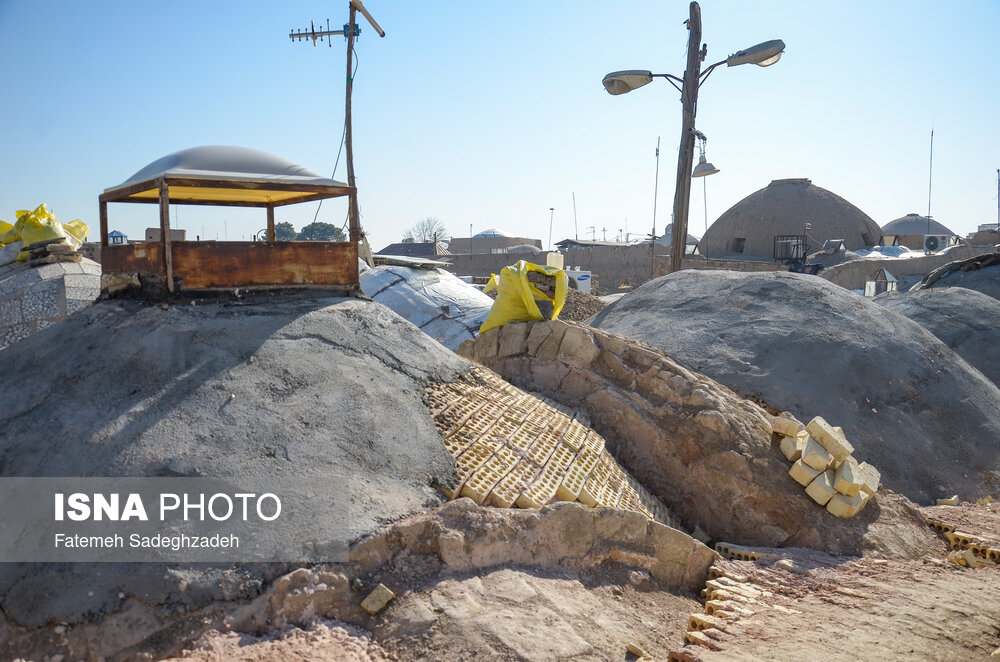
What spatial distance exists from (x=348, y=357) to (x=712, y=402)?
2.46m

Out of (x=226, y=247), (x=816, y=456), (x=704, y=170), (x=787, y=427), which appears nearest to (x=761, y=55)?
(x=704, y=170)

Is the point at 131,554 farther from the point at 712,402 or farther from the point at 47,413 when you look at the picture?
the point at 712,402

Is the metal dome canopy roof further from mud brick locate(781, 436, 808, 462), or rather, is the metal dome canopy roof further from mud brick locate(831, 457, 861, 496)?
mud brick locate(831, 457, 861, 496)

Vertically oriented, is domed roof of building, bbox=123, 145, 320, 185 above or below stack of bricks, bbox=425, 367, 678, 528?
above

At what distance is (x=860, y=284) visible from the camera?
15.3 m

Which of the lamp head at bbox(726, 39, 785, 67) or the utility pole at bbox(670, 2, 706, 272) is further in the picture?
the utility pole at bbox(670, 2, 706, 272)

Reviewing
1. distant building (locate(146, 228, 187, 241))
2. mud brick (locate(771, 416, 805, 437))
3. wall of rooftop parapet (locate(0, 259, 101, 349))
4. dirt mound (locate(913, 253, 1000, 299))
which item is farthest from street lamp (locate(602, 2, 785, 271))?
distant building (locate(146, 228, 187, 241))

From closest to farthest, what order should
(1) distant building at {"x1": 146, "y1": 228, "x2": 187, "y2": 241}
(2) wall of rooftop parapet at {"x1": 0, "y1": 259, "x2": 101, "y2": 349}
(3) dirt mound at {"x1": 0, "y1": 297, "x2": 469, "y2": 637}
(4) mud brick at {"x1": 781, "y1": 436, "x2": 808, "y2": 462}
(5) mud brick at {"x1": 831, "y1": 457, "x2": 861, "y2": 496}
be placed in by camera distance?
(3) dirt mound at {"x1": 0, "y1": 297, "x2": 469, "y2": 637} → (5) mud brick at {"x1": 831, "y1": 457, "x2": 861, "y2": 496} → (4) mud brick at {"x1": 781, "y1": 436, "x2": 808, "y2": 462} → (2) wall of rooftop parapet at {"x1": 0, "y1": 259, "x2": 101, "y2": 349} → (1) distant building at {"x1": 146, "y1": 228, "x2": 187, "y2": 241}

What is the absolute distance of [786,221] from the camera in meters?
21.6

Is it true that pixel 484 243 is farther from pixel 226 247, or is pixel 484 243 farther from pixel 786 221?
pixel 226 247

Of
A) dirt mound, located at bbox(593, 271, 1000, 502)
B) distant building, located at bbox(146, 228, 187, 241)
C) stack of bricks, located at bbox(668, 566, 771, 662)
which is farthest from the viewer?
distant building, located at bbox(146, 228, 187, 241)

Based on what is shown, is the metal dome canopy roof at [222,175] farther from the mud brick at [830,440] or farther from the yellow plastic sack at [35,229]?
the yellow plastic sack at [35,229]

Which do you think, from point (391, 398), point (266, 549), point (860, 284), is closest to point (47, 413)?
point (266, 549)

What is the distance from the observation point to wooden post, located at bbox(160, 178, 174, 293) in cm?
363
